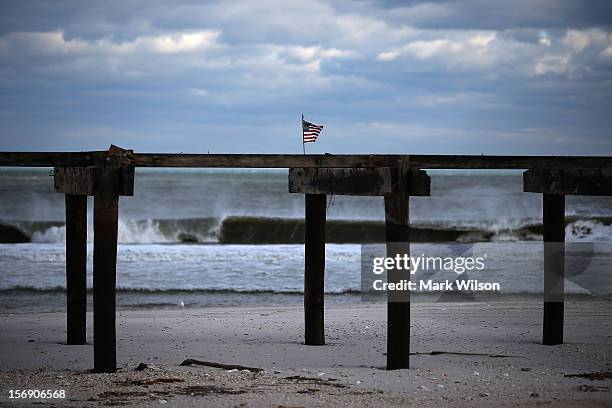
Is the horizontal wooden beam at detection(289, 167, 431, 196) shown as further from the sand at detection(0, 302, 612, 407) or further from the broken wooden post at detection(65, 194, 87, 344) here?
the broken wooden post at detection(65, 194, 87, 344)

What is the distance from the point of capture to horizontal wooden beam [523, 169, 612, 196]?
9.32m

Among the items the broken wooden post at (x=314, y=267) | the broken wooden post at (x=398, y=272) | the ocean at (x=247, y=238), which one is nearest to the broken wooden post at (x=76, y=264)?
the broken wooden post at (x=314, y=267)

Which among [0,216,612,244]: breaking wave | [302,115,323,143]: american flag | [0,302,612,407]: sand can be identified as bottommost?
[0,302,612,407]: sand

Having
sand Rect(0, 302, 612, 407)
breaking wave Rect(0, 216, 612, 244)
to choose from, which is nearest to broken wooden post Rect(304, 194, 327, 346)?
sand Rect(0, 302, 612, 407)

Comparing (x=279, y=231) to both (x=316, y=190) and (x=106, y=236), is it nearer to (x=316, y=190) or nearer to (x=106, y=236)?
(x=316, y=190)

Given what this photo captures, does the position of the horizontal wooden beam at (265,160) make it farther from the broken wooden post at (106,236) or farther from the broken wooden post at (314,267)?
the broken wooden post at (314,267)

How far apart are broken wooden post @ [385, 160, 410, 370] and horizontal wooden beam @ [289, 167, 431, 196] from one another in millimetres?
70

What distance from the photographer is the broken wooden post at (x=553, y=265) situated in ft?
33.7

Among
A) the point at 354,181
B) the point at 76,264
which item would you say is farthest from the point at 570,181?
the point at 76,264

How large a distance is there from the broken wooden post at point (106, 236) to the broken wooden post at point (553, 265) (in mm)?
5029

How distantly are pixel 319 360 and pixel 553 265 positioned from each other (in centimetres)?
331

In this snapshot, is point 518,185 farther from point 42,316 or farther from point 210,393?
point 210,393

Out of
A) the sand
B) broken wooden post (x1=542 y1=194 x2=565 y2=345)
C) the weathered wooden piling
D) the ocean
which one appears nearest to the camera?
the sand

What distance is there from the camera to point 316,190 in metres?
9.60
